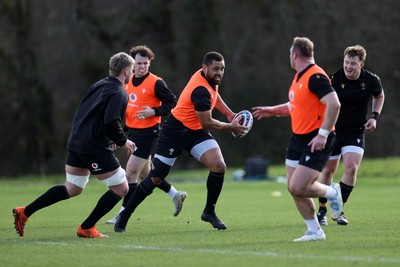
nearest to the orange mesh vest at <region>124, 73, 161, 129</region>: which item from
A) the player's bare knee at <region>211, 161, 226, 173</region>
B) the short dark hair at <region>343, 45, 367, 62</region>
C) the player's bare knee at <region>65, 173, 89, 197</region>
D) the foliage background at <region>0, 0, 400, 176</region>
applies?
the player's bare knee at <region>211, 161, 226, 173</region>

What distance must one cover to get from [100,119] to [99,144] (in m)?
0.29

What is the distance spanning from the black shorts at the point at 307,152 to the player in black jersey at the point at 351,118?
2.40m

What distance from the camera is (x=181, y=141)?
1203 cm

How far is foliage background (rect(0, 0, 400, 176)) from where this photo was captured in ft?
122

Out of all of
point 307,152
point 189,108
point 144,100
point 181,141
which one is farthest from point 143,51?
point 307,152

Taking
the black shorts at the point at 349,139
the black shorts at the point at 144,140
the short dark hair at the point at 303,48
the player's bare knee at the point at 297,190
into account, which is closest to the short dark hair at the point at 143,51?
the black shorts at the point at 144,140

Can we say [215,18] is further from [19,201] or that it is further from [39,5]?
[19,201]

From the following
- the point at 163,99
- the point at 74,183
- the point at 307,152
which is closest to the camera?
the point at 307,152

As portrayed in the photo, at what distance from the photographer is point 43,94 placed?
3772 centimetres

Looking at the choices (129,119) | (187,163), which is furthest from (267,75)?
(129,119)

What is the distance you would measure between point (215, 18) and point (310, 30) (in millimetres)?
4157

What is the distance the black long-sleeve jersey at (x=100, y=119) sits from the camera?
1070 centimetres

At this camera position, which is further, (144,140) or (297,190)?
(144,140)

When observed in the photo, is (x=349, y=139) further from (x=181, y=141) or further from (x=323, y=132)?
(x=323, y=132)
